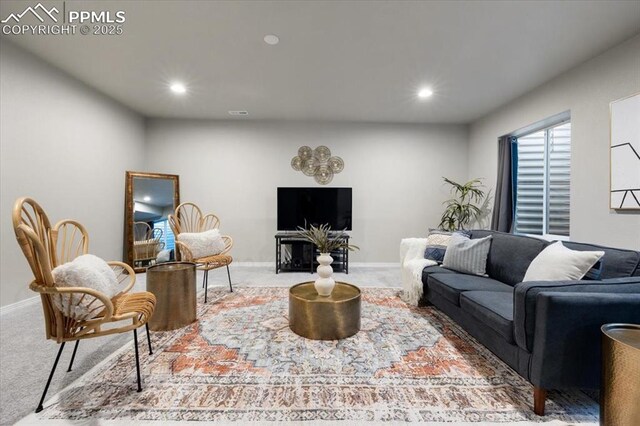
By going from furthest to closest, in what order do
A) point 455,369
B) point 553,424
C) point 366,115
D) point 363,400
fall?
point 366,115, point 455,369, point 363,400, point 553,424

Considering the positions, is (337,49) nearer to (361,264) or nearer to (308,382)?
(308,382)

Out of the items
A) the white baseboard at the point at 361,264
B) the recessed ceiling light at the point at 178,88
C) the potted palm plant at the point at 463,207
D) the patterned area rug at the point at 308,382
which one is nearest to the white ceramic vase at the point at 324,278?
the patterned area rug at the point at 308,382

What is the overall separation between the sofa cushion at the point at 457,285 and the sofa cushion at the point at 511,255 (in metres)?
0.11

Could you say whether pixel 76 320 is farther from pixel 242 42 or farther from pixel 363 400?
pixel 242 42

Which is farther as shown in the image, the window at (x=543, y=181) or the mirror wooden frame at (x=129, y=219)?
the mirror wooden frame at (x=129, y=219)

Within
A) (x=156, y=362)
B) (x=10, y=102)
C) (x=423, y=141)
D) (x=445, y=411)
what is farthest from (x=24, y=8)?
(x=423, y=141)

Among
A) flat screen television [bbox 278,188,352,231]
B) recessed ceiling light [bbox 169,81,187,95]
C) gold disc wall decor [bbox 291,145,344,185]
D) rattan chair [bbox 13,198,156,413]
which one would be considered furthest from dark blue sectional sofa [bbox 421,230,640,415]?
recessed ceiling light [bbox 169,81,187,95]

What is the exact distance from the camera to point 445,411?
57.2 inches

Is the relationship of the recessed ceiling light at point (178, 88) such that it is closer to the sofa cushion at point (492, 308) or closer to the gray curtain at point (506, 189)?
the sofa cushion at point (492, 308)

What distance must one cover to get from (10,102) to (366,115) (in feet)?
14.2

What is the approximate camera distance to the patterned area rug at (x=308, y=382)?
143cm

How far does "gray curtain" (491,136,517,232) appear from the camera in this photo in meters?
4.00

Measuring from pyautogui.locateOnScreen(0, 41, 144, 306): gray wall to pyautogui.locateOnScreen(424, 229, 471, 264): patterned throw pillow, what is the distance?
4335mm

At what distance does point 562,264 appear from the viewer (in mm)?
1868
